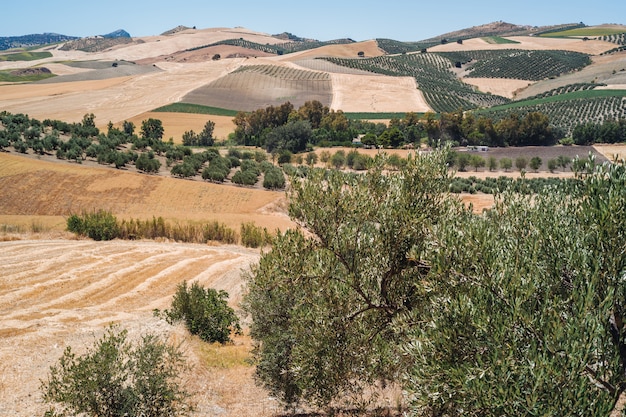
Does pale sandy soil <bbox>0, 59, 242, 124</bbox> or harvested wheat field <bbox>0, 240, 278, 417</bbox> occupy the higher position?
pale sandy soil <bbox>0, 59, 242, 124</bbox>

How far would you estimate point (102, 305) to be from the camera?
28.7m

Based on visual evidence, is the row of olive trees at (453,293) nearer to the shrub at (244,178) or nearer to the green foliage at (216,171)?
the shrub at (244,178)

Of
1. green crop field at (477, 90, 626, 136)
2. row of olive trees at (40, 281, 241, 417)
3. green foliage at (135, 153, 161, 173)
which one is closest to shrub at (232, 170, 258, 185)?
green foliage at (135, 153, 161, 173)

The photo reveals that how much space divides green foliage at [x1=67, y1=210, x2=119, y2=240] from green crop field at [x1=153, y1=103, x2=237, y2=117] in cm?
10396

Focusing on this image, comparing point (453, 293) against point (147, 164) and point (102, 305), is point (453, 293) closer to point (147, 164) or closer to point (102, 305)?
point (102, 305)

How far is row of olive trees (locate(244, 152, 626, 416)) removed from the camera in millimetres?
8609

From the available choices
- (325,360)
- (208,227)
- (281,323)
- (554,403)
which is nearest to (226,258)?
(208,227)

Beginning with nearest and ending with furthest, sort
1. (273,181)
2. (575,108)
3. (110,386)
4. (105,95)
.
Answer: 1. (110,386)
2. (273,181)
3. (575,108)
4. (105,95)

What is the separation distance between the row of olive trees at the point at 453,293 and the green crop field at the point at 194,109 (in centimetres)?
13580

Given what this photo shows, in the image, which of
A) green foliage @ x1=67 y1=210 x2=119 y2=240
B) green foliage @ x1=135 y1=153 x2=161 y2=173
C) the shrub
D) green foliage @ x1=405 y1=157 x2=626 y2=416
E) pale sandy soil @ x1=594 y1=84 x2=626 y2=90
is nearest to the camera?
green foliage @ x1=405 y1=157 x2=626 y2=416

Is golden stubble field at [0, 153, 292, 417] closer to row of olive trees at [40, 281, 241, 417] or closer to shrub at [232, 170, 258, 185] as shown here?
row of olive trees at [40, 281, 241, 417]

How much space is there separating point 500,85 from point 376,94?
56.4m

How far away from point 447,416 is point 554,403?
2681 millimetres

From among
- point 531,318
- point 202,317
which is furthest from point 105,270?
point 531,318
